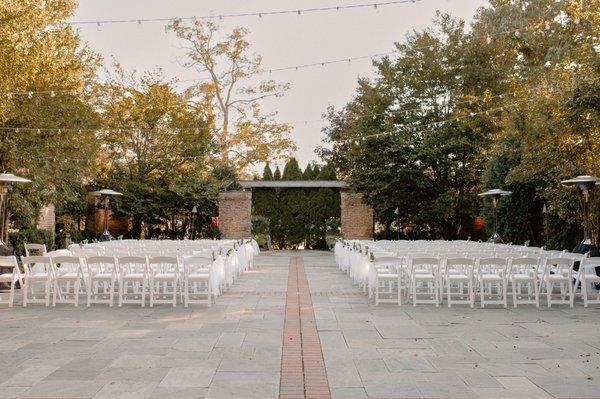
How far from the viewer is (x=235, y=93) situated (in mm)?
A: 31875

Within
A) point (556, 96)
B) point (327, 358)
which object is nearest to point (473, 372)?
point (327, 358)

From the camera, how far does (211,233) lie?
26109 millimetres

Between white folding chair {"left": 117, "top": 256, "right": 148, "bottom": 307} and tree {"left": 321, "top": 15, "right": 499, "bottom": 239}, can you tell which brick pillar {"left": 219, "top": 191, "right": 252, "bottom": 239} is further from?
white folding chair {"left": 117, "top": 256, "right": 148, "bottom": 307}

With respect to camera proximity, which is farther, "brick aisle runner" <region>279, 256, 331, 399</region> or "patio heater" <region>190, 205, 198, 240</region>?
"patio heater" <region>190, 205, 198, 240</region>

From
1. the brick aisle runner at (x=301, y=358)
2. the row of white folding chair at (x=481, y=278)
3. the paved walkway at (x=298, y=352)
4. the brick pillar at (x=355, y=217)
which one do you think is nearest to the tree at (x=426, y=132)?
the brick pillar at (x=355, y=217)

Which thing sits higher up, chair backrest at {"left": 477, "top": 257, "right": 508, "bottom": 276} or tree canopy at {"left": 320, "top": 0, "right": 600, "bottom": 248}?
tree canopy at {"left": 320, "top": 0, "right": 600, "bottom": 248}

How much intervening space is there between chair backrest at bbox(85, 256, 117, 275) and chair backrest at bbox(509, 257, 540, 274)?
6213mm

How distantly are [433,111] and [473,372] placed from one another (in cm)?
2064

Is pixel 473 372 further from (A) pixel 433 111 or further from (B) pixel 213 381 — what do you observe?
(A) pixel 433 111

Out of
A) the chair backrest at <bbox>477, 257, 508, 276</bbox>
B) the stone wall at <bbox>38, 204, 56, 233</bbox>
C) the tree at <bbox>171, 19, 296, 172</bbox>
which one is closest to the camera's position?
the chair backrest at <bbox>477, 257, 508, 276</bbox>

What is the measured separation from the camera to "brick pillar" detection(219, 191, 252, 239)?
86.1 feet

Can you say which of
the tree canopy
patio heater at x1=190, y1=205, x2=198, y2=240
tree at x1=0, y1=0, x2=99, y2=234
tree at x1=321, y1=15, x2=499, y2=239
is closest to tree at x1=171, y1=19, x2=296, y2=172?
patio heater at x1=190, y1=205, x2=198, y2=240

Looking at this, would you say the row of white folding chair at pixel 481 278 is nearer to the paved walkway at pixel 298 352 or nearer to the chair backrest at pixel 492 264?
the chair backrest at pixel 492 264

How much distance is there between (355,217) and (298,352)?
20677mm
